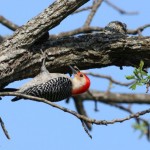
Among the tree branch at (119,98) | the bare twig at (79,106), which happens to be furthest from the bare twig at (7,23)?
the tree branch at (119,98)

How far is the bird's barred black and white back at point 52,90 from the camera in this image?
19.1ft

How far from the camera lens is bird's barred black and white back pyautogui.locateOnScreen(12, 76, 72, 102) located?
229 inches

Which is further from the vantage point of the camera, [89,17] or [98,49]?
[89,17]

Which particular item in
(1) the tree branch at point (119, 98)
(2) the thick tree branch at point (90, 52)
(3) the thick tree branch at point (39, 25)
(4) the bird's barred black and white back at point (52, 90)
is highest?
(3) the thick tree branch at point (39, 25)

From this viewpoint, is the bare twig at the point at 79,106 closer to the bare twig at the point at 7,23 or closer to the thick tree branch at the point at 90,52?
the bare twig at the point at 7,23

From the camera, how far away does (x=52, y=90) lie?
590 cm

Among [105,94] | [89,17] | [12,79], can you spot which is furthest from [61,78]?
[105,94]

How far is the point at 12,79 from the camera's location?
5.68 m

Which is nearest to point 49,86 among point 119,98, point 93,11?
point 93,11

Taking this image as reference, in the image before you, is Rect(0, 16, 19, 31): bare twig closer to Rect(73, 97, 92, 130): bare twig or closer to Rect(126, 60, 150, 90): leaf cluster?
Rect(73, 97, 92, 130): bare twig

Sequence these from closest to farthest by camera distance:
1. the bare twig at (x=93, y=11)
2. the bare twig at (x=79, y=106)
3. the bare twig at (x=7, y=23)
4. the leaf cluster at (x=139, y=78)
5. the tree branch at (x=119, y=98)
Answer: the leaf cluster at (x=139, y=78) < the bare twig at (x=93, y=11) < the bare twig at (x=7, y=23) < the bare twig at (x=79, y=106) < the tree branch at (x=119, y=98)

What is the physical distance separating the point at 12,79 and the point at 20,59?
8.6 inches

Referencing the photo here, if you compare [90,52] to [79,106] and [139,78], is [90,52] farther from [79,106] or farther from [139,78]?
[79,106]

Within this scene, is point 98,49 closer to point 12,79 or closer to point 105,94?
point 12,79
